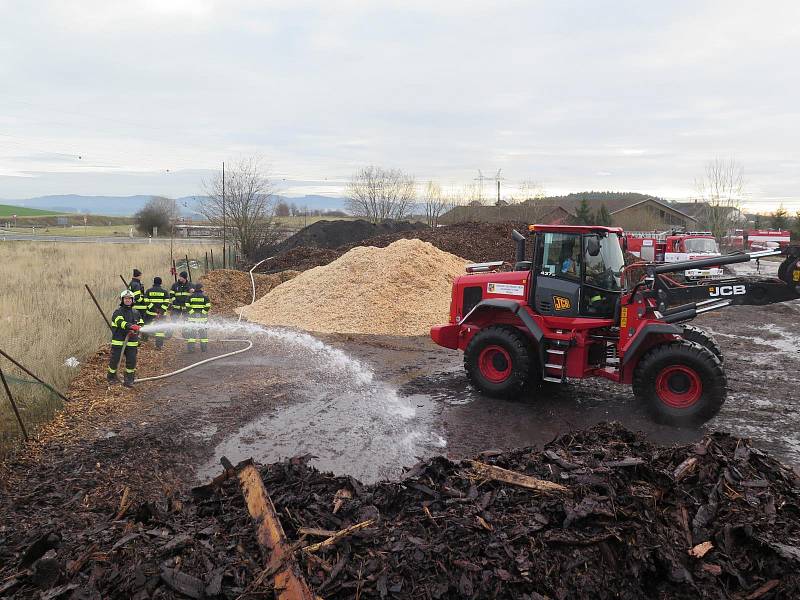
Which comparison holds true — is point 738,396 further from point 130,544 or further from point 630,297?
point 130,544

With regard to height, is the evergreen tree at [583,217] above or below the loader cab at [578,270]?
above

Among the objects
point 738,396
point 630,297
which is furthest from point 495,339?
point 738,396

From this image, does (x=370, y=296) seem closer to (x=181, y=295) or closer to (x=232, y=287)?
(x=181, y=295)

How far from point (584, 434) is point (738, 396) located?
175 inches

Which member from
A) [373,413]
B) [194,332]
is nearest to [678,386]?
[373,413]

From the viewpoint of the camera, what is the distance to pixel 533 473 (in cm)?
491

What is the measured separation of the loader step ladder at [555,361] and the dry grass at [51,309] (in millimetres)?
6958

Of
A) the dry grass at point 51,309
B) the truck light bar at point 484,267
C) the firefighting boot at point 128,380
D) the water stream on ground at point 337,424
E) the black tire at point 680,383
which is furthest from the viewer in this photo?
the truck light bar at point 484,267

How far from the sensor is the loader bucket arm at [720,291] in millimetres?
7465

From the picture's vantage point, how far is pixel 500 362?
8961mm

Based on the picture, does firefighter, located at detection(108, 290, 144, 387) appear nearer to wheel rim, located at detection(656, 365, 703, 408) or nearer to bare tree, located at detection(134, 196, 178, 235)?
wheel rim, located at detection(656, 365, 703, 408)

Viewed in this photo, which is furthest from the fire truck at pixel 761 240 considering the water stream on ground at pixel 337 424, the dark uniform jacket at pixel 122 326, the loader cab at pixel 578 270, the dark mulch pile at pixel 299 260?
the dark uniform jacket at pixel 122 326

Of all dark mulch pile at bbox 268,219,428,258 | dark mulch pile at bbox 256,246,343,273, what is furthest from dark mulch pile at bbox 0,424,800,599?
dark mulch pile at bbox 268,219,428,258

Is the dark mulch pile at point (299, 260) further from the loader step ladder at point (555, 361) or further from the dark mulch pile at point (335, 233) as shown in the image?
the loader step ladder at point (555, 361)
